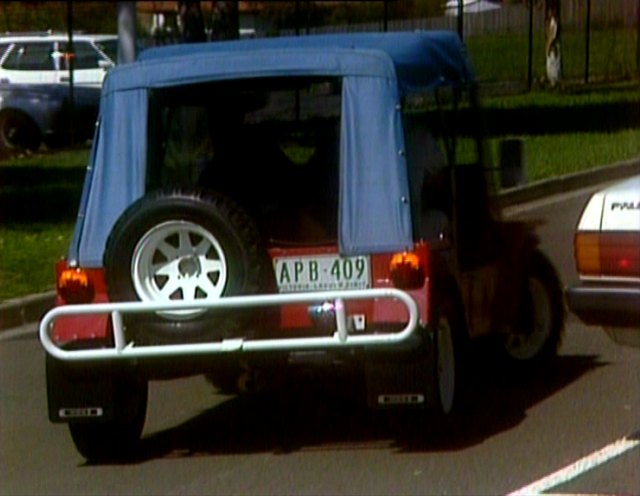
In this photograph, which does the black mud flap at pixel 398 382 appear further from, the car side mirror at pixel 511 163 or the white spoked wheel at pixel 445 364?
the car side mirror at pixel 511 163

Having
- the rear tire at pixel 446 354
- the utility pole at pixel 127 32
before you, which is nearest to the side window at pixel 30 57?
the utility pole at pixel 127 32

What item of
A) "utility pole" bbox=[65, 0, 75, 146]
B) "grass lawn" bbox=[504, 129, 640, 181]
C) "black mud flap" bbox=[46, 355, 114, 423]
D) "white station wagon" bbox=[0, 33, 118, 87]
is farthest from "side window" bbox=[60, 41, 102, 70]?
"black mud flap" bbox=[46, 355, 114, 423]

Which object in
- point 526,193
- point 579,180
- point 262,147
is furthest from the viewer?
point 579,180

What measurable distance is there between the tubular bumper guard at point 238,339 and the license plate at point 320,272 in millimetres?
264

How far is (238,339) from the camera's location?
288 inches

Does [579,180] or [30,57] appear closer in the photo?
[579,180]

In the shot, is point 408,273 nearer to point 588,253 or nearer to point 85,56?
point 588,253

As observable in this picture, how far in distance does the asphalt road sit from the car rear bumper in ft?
2.19

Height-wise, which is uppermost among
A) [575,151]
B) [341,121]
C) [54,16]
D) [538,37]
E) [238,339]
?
[54,16]

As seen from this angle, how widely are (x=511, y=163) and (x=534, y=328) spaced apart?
38.7 inches

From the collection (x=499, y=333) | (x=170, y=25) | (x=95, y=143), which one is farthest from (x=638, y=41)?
(x=95, y=143)

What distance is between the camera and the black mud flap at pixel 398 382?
732cm

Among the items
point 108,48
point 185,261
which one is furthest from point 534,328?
point 108,48

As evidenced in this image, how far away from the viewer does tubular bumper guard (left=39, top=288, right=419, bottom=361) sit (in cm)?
709
